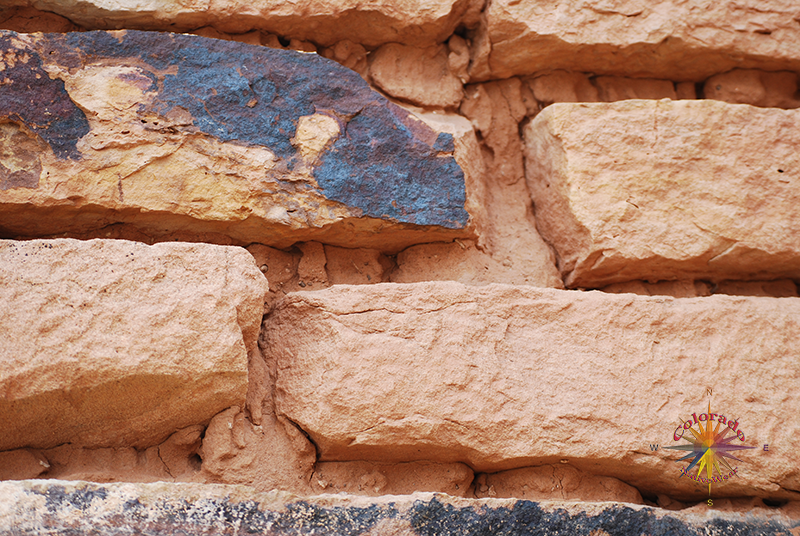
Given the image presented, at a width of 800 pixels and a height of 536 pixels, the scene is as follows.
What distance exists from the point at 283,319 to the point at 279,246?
0.68 ft

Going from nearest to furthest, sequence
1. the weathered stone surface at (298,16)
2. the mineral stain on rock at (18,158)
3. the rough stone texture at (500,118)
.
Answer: the mineral stain on rock at (18,158), the weathered stone surface at (298,16), the rough stone texture at (500,118)

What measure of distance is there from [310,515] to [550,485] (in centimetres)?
56

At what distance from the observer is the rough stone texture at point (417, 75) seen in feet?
5.57

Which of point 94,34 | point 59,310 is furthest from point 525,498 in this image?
point 94,34

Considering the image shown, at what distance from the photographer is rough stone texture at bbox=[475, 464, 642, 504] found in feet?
4.64

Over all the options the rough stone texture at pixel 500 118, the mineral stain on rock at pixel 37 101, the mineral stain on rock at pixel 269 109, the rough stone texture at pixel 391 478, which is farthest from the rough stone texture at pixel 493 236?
the mineral stain on rock at pixel 37 101


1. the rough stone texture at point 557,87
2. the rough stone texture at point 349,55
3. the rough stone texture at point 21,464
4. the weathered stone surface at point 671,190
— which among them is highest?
the rough stone texture at point 557,87

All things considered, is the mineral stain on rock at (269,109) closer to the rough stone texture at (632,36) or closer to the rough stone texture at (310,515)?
the rough stone texture at (632,36)

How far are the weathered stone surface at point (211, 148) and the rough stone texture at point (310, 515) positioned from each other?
1.95ft

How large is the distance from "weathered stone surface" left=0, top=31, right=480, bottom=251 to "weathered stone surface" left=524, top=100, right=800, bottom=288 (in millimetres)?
303

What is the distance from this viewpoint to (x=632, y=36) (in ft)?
5.58

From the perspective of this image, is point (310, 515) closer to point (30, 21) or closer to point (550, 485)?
point (550, 485)

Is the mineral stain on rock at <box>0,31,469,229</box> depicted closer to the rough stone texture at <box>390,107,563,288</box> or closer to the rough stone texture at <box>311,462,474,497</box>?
the rough stone texture at <box>390,107,563,288</box>

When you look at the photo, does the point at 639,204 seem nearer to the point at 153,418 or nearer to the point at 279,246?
the point at 279,246
